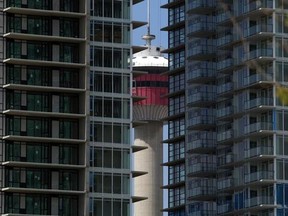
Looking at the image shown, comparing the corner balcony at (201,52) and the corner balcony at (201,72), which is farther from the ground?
the corner balcony at (201,52)

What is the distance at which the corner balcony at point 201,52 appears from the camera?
463ft

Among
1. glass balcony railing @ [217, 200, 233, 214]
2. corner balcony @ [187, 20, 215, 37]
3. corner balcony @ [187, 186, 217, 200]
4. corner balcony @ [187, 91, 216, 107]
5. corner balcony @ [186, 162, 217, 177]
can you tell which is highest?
corner balcony @ [187, 20, 215, 37]

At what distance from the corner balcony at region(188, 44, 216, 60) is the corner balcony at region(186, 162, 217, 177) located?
432 inches

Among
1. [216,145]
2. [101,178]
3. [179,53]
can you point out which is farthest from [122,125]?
[179,53]

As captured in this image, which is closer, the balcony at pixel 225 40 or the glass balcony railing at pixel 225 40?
the balcony at pixel 225 40

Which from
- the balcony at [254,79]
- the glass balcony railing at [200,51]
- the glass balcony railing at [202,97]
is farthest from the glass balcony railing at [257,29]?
the glass balcony railing at [202,97]

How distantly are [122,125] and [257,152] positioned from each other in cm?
1294

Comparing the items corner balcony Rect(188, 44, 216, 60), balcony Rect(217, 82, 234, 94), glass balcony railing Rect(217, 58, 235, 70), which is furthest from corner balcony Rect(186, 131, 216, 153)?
corner balcony Rect(188, 44, 216, 60)

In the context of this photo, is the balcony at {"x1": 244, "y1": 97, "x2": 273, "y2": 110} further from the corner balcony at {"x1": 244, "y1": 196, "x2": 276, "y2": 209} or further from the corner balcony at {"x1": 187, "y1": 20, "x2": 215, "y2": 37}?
the corner balcony at {"x1": 187, "y1": 20, "x2": 215, "y2": 37}

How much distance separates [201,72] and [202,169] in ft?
33.0

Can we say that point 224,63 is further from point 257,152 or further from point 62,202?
point 62,202

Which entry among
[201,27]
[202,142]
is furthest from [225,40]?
[202,142]

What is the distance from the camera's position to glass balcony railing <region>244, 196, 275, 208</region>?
12703 centimetres

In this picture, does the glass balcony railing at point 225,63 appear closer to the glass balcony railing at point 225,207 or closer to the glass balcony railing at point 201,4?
the glass balcony railing at point 201,4
